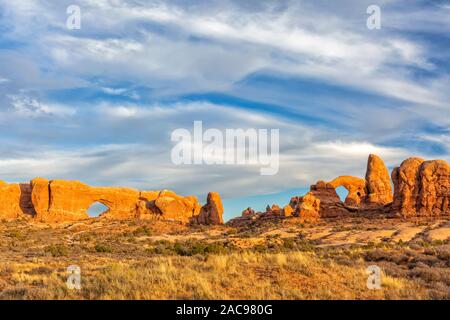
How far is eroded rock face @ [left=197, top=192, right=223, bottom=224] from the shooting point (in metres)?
65.6

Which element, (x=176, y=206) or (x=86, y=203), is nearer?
(x=86, y=203)

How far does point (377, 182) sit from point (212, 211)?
24966mm

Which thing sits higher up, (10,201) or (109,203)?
(10,201)

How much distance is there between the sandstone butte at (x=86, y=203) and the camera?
63.4 meters

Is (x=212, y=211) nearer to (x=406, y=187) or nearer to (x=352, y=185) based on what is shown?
(x=352, y=185)

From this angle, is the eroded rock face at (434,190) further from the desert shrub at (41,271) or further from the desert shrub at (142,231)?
the desert shrub at (41,271)

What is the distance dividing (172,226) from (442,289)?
5195 cm

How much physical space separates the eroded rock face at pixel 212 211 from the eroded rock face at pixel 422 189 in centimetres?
2544

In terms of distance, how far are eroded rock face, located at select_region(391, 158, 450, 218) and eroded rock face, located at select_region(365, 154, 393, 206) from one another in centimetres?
836

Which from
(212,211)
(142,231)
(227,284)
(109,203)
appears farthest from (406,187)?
(227,284)

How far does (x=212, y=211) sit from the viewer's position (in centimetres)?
6588
